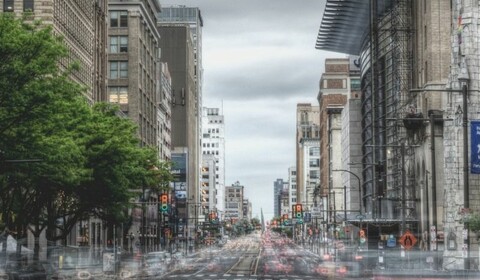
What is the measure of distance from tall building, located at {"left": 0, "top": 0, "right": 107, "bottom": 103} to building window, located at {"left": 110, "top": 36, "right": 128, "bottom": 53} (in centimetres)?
2701

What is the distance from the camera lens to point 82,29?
115 meters

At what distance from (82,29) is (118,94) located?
49088 millimetres

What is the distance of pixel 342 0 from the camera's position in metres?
140

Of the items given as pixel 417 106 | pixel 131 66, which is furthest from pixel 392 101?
pixel 131 66

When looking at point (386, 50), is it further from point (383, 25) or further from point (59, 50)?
point (59, 50)

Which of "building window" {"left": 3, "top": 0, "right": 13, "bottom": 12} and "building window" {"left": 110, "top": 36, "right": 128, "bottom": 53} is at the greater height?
"building window" {"left": 110, "top": 36, "right": 128, "bottom": 53}

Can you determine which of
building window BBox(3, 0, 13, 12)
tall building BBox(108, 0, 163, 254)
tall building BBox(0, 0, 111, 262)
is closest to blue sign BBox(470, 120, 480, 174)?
tall building BBox(0, 0, 111, 262)

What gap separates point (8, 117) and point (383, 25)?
93877mm

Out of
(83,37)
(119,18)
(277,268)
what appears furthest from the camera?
(119,18)

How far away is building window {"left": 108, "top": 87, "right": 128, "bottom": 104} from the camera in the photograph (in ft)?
534

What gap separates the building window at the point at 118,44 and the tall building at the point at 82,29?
88.6ft

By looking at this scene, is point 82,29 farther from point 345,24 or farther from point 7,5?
point 345,24

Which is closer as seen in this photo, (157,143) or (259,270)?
(259,270)

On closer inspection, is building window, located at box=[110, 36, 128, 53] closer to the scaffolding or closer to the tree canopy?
the scaffolding
